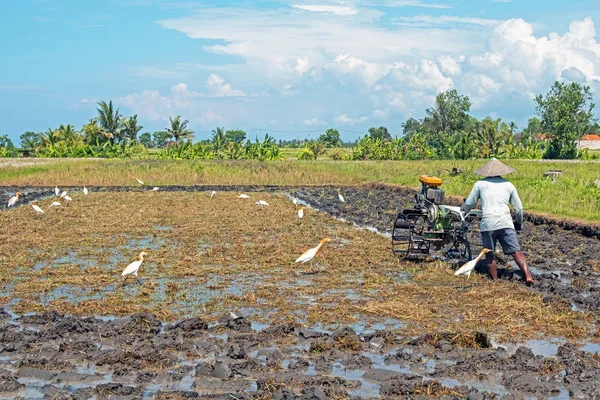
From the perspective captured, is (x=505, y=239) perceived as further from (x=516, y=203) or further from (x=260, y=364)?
(x=260, y=364)

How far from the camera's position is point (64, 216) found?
58.5ft

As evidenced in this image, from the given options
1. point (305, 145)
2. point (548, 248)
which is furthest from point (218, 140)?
point (548, 248)

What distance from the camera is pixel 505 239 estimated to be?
8914 millimetres

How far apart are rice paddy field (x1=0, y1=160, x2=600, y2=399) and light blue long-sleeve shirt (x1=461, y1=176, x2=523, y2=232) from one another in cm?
72

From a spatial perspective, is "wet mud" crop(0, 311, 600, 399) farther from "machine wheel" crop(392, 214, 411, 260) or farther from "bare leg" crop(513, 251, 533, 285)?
"machine wheel" crop(392, 214, 411, 260)

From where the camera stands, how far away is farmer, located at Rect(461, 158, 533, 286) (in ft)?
29.2

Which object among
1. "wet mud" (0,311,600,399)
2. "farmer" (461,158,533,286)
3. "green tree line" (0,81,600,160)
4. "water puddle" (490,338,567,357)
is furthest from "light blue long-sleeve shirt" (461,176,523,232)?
"green tree line" (0,81,600,160)

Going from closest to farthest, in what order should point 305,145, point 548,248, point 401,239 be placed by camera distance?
point 401,239 → point 548,248 → point 305,145

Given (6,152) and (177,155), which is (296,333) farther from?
(6,152)

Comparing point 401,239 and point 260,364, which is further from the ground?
point 401,239

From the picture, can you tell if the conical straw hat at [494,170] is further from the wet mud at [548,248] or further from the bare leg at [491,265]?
the wet mud at [548,248]

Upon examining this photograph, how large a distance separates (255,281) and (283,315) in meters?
1.95

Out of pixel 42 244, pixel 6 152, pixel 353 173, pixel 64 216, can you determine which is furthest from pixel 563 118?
pixel 42 244

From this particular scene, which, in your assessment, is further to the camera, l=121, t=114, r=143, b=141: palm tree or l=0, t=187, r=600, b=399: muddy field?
l=121, t=114, r=143, b=141: palm tree
